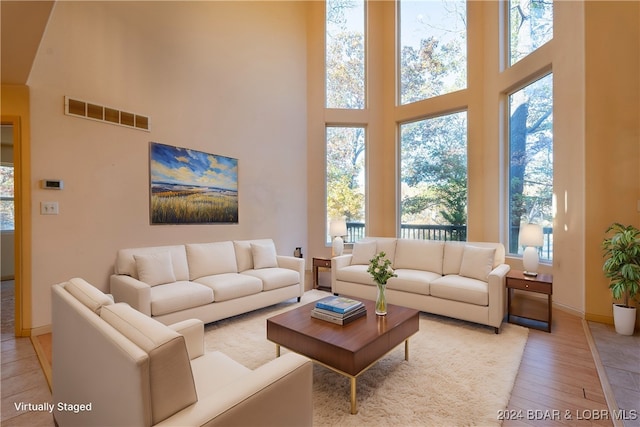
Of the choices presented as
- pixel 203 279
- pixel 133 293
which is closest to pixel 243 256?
pixel 203 279

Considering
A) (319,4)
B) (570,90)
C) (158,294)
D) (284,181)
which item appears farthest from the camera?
(319,4)

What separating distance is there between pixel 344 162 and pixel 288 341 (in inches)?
161

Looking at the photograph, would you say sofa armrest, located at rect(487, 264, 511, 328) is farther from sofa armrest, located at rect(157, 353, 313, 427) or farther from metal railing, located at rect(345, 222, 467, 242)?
sofa armrest, located at rect(157, 353, 313, 427)

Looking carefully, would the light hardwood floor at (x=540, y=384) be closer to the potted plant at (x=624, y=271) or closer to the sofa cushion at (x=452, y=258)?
the potted plant at (x=624, y=271)

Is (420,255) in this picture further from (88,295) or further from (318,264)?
(88,295)

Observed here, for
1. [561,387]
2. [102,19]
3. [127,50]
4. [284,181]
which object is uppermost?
[102,19]

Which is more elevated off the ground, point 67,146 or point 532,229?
point 67,146

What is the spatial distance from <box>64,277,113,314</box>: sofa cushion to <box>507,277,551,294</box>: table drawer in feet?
11.8

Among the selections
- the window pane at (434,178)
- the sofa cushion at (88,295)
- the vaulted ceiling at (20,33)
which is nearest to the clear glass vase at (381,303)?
the sofa cushion at (88,295)

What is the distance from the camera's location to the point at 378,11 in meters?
5.76

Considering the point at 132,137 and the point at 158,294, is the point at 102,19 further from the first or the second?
the point at 158,294

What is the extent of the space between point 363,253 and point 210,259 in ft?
7.04

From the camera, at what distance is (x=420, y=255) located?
4.09 m

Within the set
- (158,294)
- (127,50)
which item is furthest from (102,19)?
(158,294)
